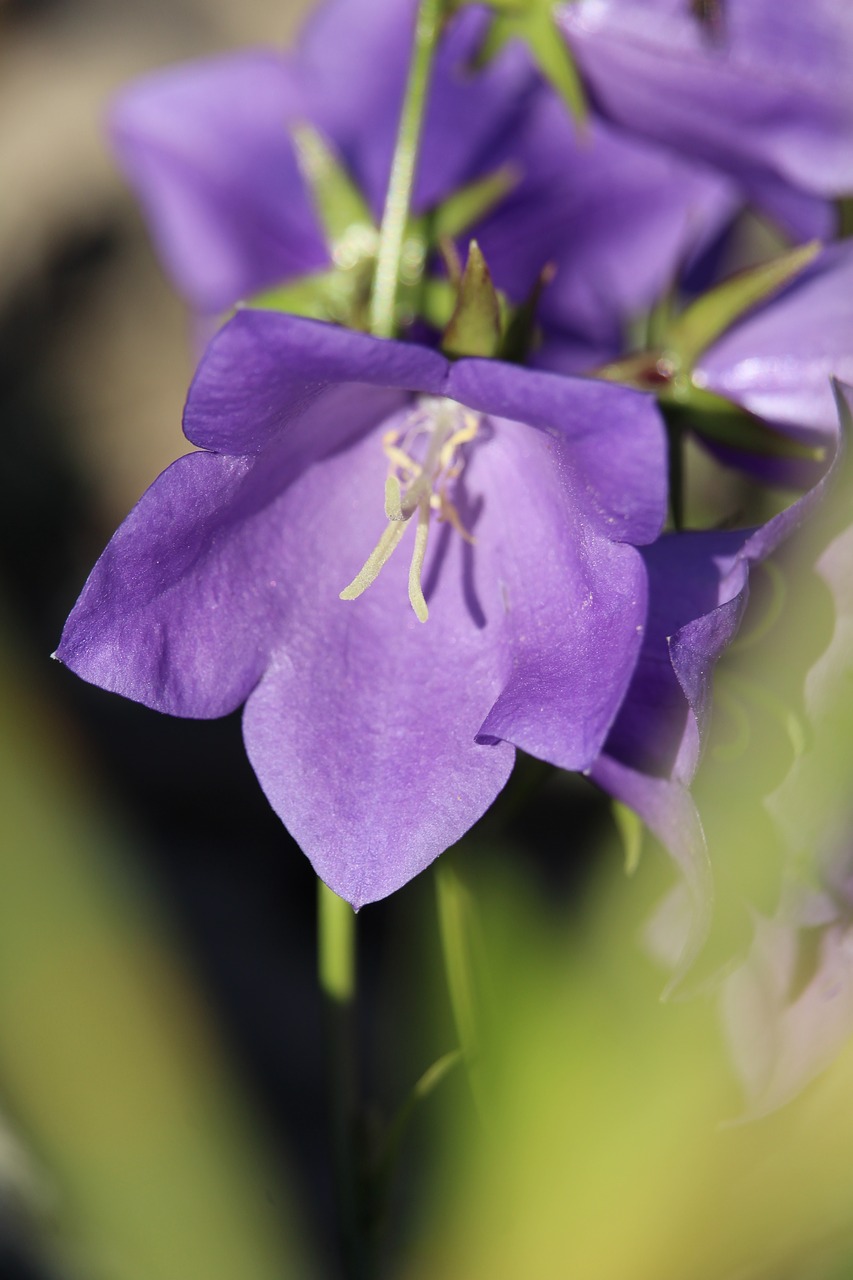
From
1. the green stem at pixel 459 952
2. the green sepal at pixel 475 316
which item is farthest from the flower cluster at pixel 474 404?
the green stem at pixel 459 952

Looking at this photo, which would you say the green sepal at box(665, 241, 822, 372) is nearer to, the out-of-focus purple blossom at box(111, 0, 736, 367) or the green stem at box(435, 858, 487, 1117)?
the out-of-focus purple blossom at box(111, 0, 736, 367)

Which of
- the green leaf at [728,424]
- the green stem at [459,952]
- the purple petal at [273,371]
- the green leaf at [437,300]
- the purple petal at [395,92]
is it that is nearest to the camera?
the purple petal at [273,371]

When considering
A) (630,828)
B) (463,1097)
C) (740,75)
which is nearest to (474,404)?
(630,828)

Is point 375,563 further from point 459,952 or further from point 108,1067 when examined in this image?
point 108,1067

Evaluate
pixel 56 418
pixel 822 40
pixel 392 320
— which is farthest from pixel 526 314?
pixel 56 418

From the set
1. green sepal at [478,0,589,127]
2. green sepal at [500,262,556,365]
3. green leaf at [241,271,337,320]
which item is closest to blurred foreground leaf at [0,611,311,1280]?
green sepal at [500,262,556,365]

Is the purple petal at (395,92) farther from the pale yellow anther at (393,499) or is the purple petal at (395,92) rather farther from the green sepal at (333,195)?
the pale yellow anther at (393,499)
